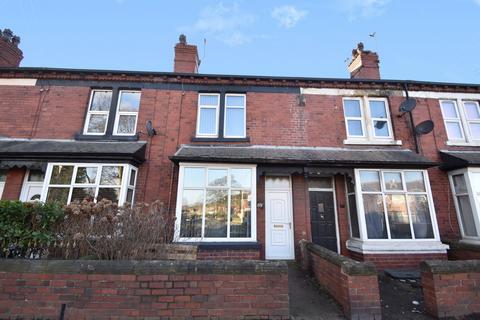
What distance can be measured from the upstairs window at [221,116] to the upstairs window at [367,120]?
13.1 feet

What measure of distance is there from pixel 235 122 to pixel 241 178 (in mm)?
2534

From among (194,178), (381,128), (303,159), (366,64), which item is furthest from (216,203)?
(366,64)

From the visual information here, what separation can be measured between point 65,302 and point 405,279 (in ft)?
23.7

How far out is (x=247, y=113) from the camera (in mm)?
9078

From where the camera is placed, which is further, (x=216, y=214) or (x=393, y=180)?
(x=393, y=180)

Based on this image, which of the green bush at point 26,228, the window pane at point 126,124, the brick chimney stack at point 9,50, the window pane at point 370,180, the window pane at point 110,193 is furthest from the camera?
the brick chimney stack at point 9,50

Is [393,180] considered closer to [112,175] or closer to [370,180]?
[370,180]

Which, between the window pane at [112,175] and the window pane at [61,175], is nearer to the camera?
the window pane at [61,175]

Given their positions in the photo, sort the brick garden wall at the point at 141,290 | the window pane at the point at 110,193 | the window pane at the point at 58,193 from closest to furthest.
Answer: the brick garden wall at the point at 141,290
the window pane at the point at 58,193
the window pane at the point at 110,193

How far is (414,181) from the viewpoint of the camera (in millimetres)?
7688

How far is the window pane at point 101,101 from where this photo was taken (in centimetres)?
895

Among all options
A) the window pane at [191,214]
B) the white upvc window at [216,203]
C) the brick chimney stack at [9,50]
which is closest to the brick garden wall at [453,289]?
the white upvc window at [216,203]

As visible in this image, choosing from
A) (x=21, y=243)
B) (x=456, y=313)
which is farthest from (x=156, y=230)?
(x=456, y=313)

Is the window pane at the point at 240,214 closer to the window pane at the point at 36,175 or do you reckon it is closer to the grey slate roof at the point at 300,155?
the grey slate roof at the point at 300,155
